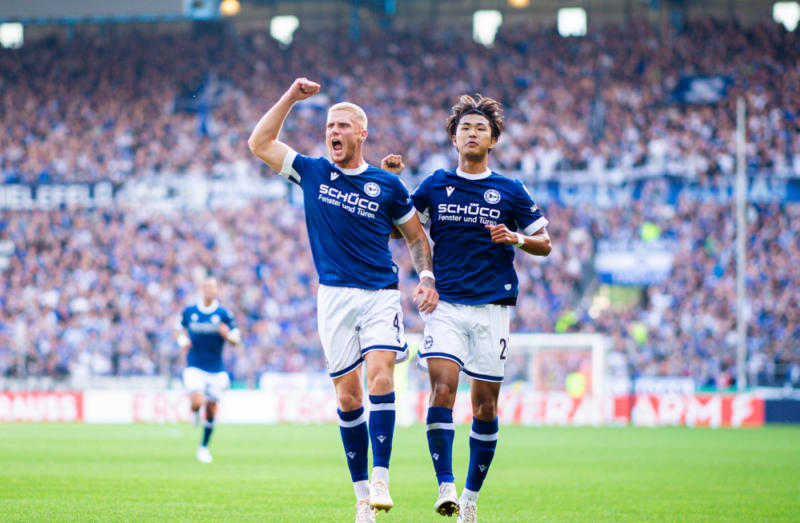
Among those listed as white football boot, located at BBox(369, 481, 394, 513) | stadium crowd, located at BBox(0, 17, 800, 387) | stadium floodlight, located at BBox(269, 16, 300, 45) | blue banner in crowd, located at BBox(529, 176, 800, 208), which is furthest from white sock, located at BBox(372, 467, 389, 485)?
stadium floodlight, located at BBox(269, 16, 300, 45)

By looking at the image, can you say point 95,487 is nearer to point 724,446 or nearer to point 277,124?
point 277,124

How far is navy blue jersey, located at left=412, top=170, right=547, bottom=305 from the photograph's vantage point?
22.8 ft

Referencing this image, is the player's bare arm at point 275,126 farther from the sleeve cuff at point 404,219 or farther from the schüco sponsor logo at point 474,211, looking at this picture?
the schüco sponsor logo at point 474,211

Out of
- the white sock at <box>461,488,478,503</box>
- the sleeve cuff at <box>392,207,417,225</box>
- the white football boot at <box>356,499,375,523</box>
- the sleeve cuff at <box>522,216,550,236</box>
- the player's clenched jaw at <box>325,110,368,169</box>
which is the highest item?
the player's clenched jaw at <box>325,110,368,169</box>

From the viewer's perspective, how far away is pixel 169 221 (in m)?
33.8

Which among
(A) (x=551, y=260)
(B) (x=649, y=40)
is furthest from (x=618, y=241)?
(B) (x=649, y=40)

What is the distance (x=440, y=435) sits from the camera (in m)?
6.57

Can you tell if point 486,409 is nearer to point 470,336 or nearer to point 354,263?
point 470,336

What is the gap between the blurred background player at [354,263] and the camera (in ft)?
21.2

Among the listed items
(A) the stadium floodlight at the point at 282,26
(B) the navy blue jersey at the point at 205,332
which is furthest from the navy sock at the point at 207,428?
(A) the stadium floodlight at the point at 282,26

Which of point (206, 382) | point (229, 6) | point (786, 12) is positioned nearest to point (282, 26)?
point (229, 6)

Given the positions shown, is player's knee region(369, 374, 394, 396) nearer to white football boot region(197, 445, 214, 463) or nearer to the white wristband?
the white wristband

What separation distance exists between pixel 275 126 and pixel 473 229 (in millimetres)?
1565

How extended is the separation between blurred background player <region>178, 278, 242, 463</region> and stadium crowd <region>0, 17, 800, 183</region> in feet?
65.2
